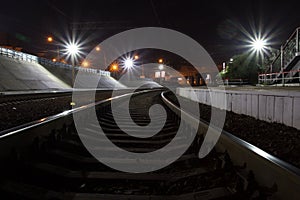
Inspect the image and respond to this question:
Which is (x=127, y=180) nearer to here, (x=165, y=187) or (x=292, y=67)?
(x=165, y=187)

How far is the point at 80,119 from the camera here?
17.6 feet

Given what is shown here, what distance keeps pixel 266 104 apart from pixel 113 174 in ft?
14.9

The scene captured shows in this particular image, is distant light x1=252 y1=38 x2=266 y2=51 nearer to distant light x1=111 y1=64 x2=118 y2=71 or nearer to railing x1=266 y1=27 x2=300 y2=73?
railing x1=266 y1=27 x2=300 y2=73

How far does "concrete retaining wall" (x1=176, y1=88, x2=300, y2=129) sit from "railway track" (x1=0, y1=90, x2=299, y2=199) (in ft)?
7.98

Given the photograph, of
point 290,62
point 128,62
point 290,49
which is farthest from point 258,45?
point 128,62

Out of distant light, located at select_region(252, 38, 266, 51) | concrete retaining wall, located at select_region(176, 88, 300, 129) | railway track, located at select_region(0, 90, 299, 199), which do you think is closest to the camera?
railway track, located at select_region(0, 90, 299, 199)

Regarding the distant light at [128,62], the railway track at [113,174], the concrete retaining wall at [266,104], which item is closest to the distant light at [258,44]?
the concrete retaining wall at [266,104]

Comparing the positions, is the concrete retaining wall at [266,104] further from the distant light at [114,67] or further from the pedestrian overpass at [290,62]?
the distant light at [114,67]

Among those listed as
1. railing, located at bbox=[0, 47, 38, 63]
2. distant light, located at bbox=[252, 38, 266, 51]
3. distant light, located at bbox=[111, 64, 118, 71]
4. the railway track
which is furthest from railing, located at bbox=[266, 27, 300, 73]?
distant light, located at bbox=[111, 64, 118, 71]

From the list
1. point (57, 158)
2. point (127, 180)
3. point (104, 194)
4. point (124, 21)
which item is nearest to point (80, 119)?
point (57, 158)

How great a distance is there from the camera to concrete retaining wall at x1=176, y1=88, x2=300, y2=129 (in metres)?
5.11

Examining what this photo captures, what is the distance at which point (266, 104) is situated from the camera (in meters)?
6.27

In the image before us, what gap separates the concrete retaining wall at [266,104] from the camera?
511cm

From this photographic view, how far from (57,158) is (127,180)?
0.99 m
